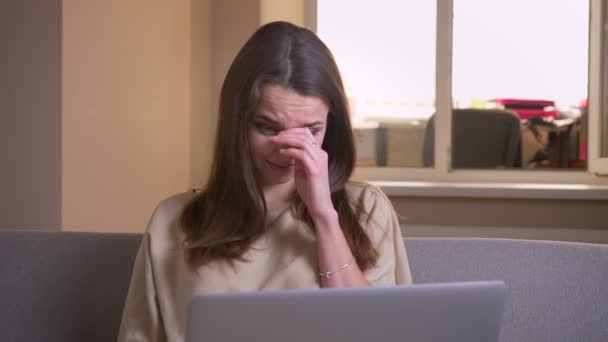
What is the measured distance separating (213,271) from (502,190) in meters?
2.65

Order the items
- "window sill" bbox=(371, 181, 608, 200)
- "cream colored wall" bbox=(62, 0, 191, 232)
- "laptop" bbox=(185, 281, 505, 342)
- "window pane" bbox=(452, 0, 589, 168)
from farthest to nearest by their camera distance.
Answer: "window pane" bbox=(452, 0, 589, 168) → "window sill" bbox=(371, 181, 608, 200) → "cream colored wall" bbox=(62, 0, 191, 232) → "laptop" bbox=(185, 281, 505, 342)

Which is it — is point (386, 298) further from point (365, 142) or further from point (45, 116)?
point (365, 142)

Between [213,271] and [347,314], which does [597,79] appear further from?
[347,314]

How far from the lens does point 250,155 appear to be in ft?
5.18

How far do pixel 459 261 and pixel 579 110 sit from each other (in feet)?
9.28

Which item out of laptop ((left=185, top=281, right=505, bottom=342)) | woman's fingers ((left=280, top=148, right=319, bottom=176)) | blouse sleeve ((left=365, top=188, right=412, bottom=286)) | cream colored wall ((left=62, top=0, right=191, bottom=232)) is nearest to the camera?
laptop ((left=185, top=281, right=505, bottom=342))

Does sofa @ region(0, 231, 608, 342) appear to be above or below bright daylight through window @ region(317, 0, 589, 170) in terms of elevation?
below

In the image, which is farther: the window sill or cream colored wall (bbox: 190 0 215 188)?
cream colored wall (bbox: 190 0 215 188)

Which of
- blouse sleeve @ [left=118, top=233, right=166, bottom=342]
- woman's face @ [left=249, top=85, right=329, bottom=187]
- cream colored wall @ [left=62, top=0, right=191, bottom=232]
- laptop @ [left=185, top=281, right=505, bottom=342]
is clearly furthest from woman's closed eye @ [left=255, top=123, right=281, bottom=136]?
cream colored wall @ [left=62, top=0, right=191, bottom=232]

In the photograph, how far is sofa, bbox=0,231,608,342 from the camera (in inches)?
64.3

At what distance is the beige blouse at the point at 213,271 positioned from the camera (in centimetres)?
151

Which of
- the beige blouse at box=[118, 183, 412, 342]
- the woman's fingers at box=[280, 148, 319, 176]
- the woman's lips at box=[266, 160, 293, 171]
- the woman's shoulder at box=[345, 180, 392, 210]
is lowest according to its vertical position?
the beige blouse at box=[118, 183, 412, 342]

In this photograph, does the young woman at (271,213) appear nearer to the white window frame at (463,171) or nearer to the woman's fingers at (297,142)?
the woman's fingers at (297,142)

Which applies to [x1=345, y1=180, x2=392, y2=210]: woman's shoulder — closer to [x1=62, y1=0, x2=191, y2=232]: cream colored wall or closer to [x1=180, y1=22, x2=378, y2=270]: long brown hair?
[x1=180, y1=22, x2=378, y2=270]: long brown hair
